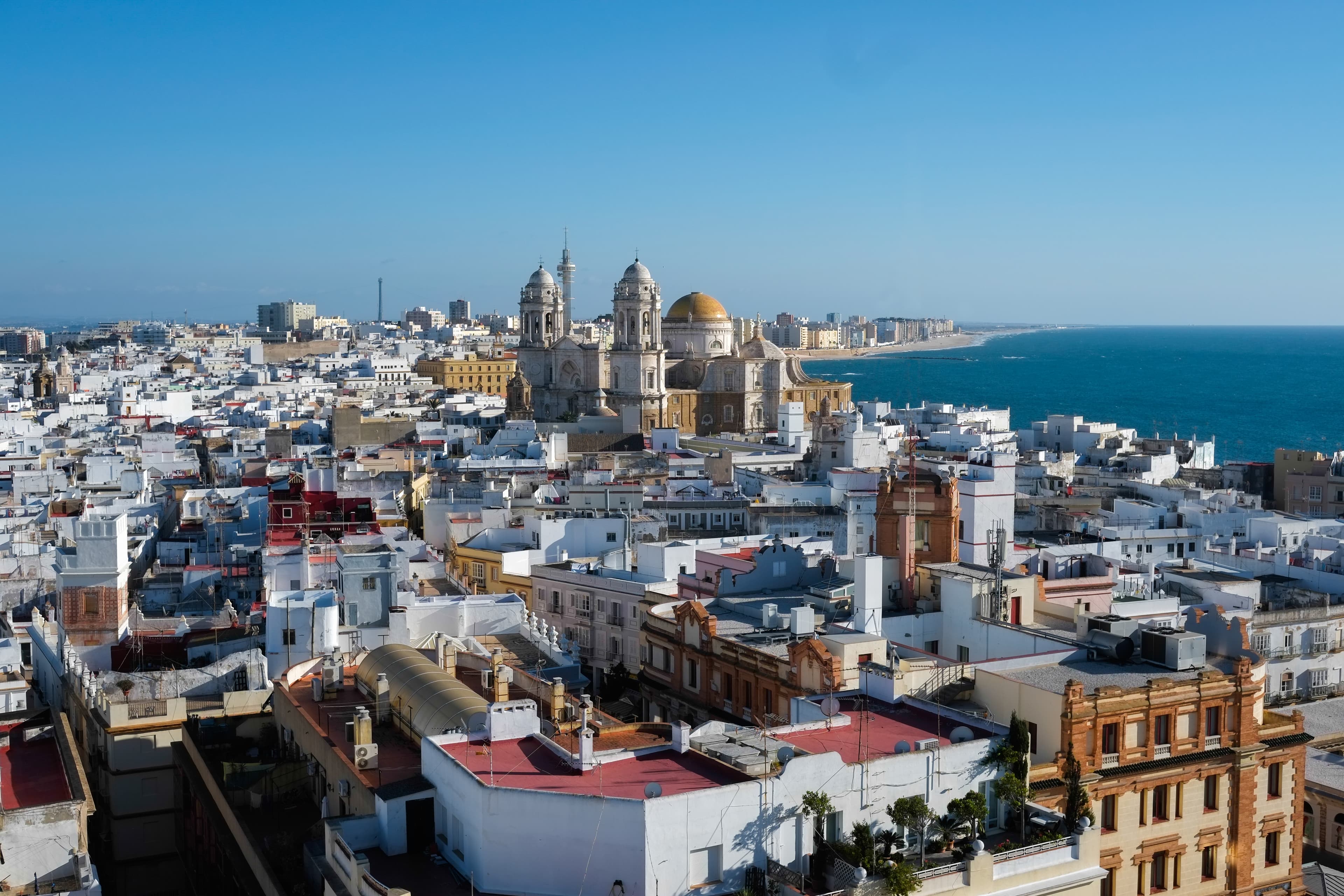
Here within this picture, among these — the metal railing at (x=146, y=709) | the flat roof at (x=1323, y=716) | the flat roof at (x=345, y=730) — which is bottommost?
the flat roof at (x=1323, y=716)

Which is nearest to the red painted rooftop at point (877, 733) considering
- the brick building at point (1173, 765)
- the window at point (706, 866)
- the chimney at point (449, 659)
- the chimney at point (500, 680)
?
the brick building at point (1173, 765)

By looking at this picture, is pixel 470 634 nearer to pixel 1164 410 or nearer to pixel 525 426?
pixel 525 426

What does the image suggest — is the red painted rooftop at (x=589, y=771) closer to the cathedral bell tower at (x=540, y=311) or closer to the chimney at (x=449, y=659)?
the chimney at (x=449, y=659)

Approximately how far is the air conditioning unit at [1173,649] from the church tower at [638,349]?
64160mm

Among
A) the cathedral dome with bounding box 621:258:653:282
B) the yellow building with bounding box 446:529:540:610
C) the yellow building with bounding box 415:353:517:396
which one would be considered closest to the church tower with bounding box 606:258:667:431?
the cathedral dome with bounding box 621:258:653:282

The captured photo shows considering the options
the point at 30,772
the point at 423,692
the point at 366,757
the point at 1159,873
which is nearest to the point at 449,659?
the point at 423,692

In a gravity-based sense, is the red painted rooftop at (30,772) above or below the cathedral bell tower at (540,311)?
below

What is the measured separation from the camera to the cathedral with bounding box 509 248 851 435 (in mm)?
85500

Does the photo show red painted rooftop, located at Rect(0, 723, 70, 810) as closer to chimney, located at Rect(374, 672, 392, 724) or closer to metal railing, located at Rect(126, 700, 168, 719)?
Answer: metal railing, located at Rect(126, 700, 168, 719)

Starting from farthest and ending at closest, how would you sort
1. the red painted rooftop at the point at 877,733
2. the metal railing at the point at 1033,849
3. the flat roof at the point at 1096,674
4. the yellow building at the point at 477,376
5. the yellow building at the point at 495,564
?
the yellow building at the point at 477,376 < the yellow building at the point at 495,564 < the flat roof at the point at 1096,674 < the red painted rooftop at the point at 877,733 < the metal railing at the point at 1033,849

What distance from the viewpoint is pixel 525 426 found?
67.2 metres

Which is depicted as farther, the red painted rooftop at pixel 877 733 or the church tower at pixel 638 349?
the church tower at pixel 638 349

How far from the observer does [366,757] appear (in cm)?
1647

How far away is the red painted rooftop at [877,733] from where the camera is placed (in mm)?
16734
